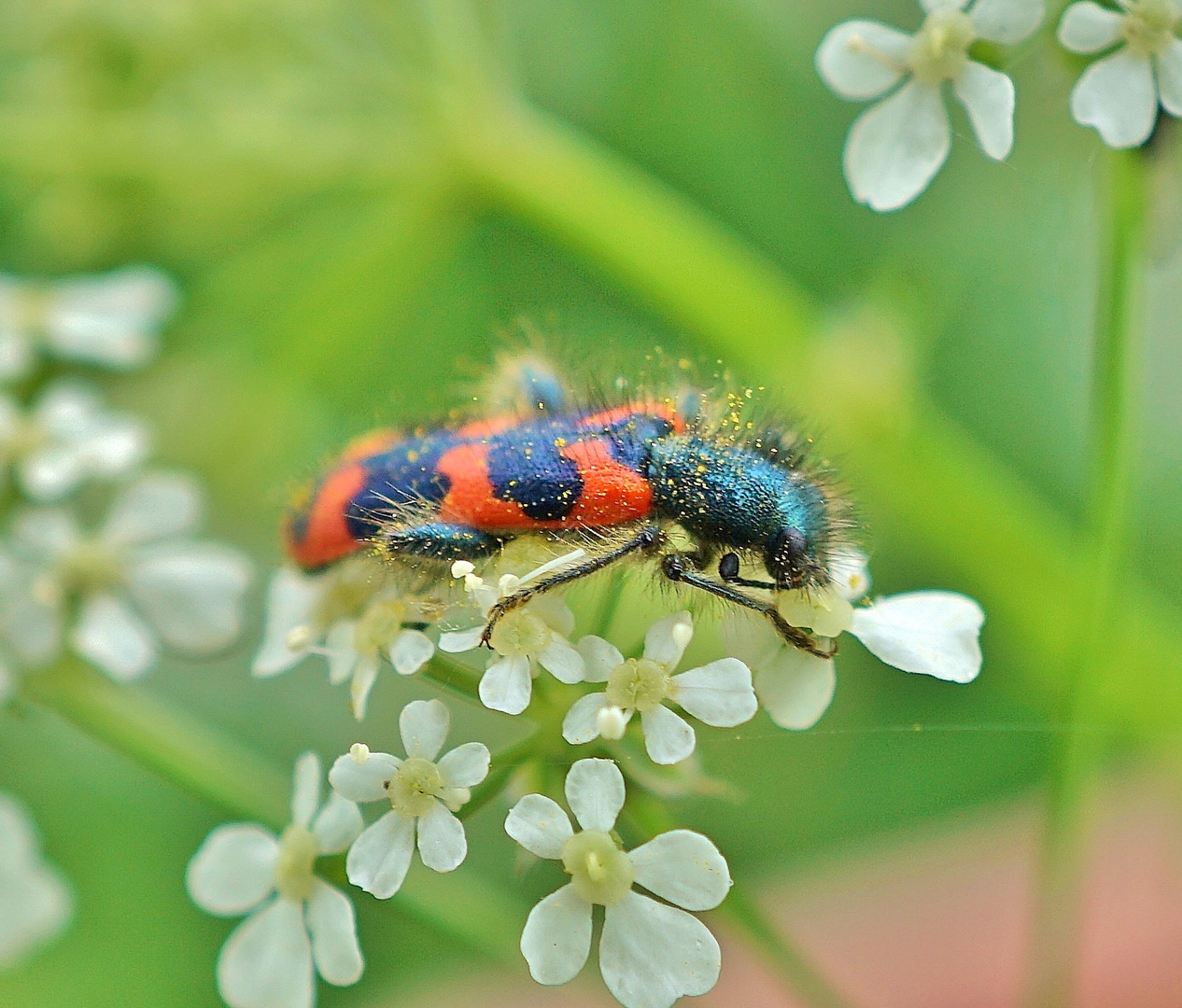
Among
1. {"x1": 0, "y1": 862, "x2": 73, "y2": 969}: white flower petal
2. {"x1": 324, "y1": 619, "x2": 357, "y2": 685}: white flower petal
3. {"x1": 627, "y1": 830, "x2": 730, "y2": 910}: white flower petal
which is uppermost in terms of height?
{"x1": 324, "y1": 619, "x2": 357, "y2": 685}: white flower petal

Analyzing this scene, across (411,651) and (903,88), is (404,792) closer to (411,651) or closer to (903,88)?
(411,651)

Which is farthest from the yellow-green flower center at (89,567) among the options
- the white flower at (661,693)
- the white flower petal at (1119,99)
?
the white flower petal at (1119,99)

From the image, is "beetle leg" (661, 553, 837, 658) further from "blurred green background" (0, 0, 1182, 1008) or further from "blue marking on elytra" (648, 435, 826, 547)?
"blurred green background" (0, 0, 1182, 1008)

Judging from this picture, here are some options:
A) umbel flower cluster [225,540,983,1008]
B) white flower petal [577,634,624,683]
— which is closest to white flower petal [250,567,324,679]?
umbel flower cluster [225,540,983,1008]

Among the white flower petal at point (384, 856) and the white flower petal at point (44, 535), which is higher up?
the white flower petal at point (44, 535)

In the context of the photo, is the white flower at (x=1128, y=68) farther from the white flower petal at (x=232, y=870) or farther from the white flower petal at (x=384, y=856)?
the white flower petal at (x=232, y=870)

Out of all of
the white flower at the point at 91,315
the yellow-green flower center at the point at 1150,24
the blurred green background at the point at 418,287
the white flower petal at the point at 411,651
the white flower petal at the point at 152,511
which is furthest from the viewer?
the white flower at the point at 91,315
